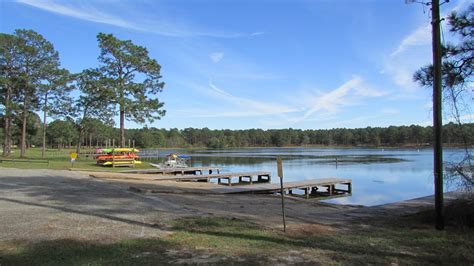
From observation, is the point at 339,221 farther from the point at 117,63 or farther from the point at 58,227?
the point at 117,63

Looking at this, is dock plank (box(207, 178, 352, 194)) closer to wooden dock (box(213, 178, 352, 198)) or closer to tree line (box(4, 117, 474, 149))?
wooden dock (box(213, 178, 352, 198))

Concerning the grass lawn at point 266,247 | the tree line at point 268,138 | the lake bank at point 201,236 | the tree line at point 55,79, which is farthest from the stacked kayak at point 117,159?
the tree line at point 268,138

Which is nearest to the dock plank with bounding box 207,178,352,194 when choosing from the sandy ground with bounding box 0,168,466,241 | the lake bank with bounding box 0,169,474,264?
the sandy ground with bounding box 0,168,466,241

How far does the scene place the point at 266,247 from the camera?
5.57 m

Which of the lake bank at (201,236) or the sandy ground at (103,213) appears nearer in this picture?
the lake bank at (201,236)

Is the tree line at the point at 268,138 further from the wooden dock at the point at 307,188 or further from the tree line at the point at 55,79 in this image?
the wooden dock at the point at 307,188

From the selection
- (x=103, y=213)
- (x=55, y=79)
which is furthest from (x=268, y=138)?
(x=103, y=213)

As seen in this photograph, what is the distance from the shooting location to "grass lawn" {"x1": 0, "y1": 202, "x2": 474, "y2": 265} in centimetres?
483

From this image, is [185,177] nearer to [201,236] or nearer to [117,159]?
[117,159]

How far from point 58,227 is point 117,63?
25376mm

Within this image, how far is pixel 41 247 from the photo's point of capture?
17.1ft

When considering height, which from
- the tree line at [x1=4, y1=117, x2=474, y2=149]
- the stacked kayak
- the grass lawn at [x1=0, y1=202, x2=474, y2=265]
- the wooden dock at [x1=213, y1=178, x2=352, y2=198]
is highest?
the tree line at [x1=4, y1=117, x2=474, y2=149]

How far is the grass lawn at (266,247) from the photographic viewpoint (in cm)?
483

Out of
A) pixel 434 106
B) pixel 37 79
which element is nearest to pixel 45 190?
pixel 434 106
